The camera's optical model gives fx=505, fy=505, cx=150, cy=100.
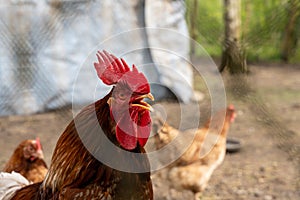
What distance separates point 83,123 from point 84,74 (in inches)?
102

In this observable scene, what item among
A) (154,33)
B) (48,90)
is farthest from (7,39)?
(154,33)

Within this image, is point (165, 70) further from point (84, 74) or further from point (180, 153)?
point (180, 153)

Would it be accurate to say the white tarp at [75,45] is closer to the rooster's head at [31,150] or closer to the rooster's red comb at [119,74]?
the rooster's head at [31,150]

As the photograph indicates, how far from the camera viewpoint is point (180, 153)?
119 inches

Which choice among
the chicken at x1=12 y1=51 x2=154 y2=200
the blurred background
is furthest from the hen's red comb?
the blurred background

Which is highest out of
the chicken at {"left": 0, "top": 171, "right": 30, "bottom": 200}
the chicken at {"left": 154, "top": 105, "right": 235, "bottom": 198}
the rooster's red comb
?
the rooster's red comb

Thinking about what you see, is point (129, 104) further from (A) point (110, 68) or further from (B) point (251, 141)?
(B) point (251, 141)

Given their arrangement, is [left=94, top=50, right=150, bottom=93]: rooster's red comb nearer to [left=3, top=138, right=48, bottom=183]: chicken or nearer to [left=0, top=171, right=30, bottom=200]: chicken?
[left=0, top=171, right=30, bottom=200]: chicken

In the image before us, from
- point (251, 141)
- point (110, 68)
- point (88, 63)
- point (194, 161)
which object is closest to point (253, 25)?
point (251, 141)

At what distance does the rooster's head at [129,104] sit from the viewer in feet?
4.97

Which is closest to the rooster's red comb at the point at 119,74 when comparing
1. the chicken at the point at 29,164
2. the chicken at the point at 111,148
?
the chicken at the point at 111,148

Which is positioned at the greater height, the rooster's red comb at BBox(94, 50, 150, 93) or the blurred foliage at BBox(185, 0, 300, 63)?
the rooster's red comb at BBox(94, 50, 150, 93)

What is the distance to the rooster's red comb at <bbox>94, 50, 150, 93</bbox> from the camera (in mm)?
1513

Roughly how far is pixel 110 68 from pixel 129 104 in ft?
0.50
